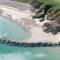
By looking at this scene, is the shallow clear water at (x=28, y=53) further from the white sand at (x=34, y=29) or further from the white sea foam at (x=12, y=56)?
the white sand at (x=34, y=29)

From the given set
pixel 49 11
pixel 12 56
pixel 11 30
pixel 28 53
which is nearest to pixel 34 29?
pixel 11 30

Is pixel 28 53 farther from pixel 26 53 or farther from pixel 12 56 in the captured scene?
pixel 12 56

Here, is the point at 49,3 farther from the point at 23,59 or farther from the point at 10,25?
the point at 23,59

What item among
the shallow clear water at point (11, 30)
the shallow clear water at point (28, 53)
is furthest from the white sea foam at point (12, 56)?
the shallow clear water at point (11, 30)

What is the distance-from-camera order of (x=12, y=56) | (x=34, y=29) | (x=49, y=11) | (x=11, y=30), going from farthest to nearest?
(x=49, y=11) < (x=11, y=30) < (x=34, y=29) < (x=12, y=56)

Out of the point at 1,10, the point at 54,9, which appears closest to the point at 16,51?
the point at 54,9
